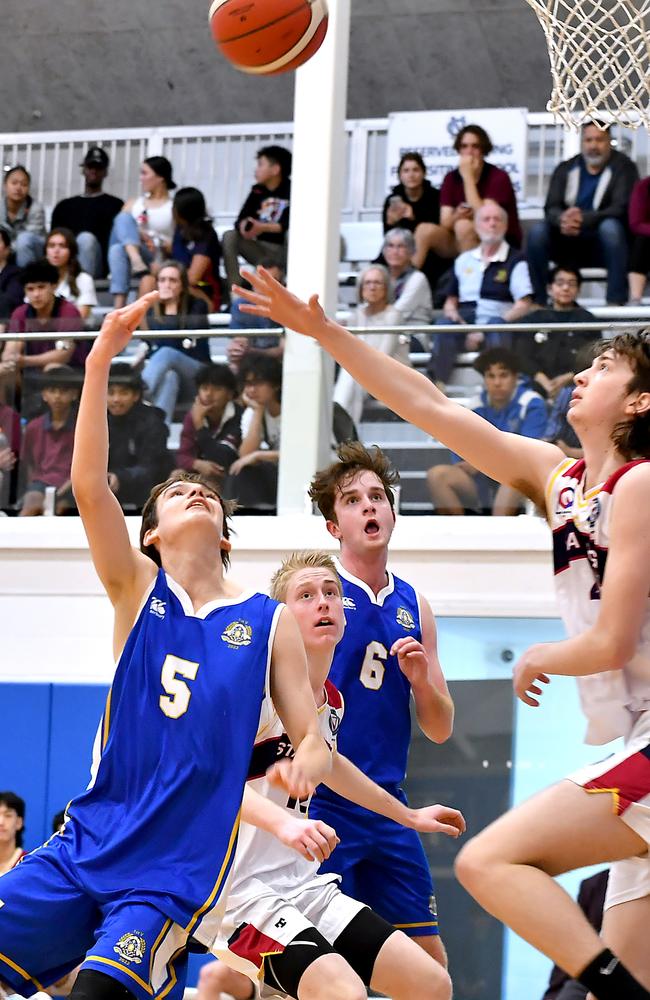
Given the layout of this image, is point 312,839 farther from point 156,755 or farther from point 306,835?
point 156,755

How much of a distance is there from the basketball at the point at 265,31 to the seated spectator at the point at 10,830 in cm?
388

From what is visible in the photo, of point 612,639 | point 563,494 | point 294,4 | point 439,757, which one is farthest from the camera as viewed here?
point 439,757

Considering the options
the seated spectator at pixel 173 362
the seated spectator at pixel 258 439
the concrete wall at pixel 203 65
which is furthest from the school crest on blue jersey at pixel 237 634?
the concrete wall at pixel 203 65

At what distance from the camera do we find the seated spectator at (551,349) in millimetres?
7562

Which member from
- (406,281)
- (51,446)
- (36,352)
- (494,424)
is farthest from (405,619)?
(406,281)

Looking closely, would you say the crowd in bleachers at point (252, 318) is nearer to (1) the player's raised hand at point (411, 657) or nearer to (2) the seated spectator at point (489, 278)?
(2) the seated spectator at point (489, 278)

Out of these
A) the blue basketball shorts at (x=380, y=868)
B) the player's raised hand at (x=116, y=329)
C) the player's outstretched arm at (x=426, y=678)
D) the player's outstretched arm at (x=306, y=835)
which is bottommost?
the blue basketball shorts at (x=380, y=868)

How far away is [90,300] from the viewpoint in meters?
10.4

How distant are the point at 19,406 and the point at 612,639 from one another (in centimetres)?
565

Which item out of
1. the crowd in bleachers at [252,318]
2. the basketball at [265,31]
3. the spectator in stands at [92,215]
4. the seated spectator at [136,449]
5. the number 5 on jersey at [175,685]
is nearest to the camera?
the number 5 on jersey at [175,685]

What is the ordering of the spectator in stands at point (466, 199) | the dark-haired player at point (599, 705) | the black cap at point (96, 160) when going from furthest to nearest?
the black cap at point (96, 160)
the spectator in stands at point (466, 199)
the dark-haired player at point (599, 705)

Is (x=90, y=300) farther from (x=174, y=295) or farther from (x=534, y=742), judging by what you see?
(x=534, y=742)

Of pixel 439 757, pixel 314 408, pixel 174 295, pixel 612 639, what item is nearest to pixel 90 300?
pixel 174 295

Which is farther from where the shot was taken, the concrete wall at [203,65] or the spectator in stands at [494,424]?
the concrete wall at [203,65]
